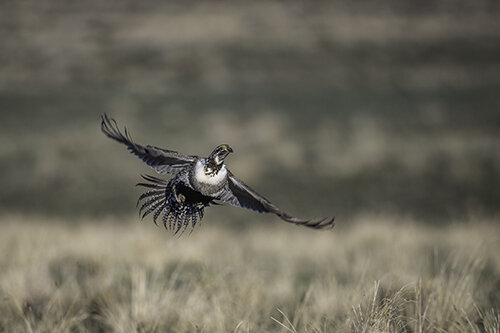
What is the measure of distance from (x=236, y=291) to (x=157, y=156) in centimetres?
209

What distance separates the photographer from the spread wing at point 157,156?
2379 millimetres

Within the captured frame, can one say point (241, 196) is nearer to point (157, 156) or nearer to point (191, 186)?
point (191, 186)

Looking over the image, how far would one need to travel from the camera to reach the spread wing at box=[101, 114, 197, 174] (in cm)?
238

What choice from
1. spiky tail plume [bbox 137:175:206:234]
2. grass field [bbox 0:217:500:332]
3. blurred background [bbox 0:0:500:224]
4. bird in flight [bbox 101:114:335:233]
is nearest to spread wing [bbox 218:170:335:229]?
bird in flight [bbox 101:114:335:233]

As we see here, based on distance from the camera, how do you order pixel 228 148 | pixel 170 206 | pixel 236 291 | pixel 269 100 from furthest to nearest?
pixel 269 100
pixel 236 291
pixel 170 206
pixel 228 148

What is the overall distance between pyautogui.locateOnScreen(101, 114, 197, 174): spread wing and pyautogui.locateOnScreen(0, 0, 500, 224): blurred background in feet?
30.7

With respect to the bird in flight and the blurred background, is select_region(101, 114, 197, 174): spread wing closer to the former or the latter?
the bird in flight

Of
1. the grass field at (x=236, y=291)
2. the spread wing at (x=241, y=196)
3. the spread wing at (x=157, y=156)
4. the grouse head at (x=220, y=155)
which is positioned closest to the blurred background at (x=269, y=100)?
the grass field at (x=236, y=291)

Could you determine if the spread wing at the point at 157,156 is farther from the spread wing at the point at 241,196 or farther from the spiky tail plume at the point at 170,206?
the spread wing at the point at 241,196

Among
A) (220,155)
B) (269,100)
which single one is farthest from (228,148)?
(269,100)

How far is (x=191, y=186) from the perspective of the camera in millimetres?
2533

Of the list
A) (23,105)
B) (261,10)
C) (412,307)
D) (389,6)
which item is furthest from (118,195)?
(389,6)

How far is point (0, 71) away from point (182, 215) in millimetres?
22481

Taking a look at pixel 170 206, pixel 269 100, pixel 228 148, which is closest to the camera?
pixel 228 148
